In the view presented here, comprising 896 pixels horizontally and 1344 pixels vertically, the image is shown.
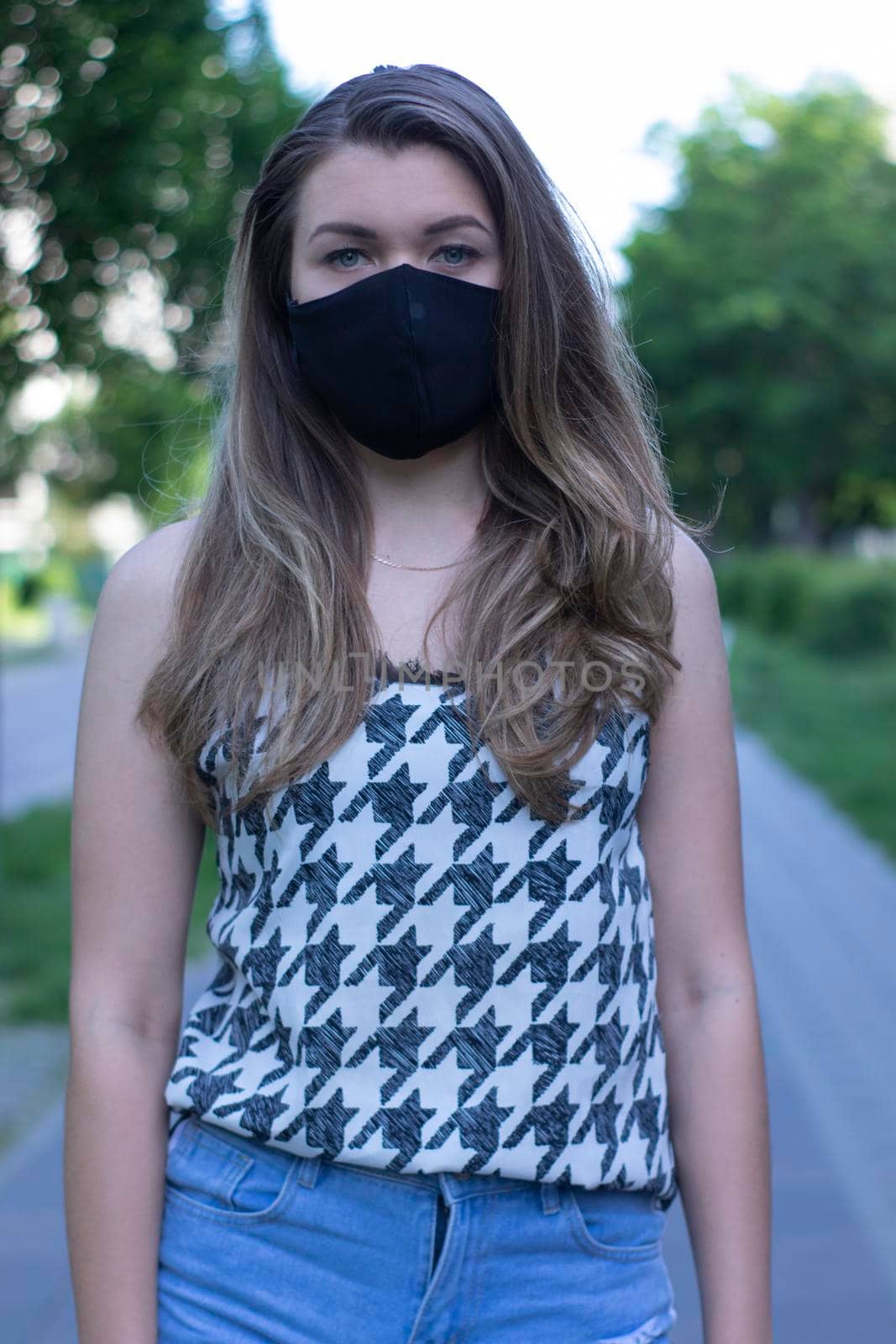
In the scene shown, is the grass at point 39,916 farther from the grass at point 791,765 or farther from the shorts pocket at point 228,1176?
the shorts pocket at point 228,1176

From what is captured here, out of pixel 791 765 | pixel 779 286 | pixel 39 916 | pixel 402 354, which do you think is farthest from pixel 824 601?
pixel 402 354

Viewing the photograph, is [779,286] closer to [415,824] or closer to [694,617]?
[694,617]

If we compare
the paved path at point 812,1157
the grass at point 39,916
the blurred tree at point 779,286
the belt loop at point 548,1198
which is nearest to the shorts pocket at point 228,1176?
the belt loop at point 548,1198

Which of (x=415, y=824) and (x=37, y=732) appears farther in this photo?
(x=37, y=732)

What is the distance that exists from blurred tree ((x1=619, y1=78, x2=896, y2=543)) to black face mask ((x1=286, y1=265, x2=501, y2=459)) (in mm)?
26845

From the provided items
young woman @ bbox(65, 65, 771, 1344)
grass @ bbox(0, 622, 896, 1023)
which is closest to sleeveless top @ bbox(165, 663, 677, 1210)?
young woman @ bbox(65, 65, 771, 1344)

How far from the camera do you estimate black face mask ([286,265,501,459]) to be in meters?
1.61

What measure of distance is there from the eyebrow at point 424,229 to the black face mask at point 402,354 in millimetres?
42

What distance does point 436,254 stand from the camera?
1.62m

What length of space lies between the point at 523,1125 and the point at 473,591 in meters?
0.55

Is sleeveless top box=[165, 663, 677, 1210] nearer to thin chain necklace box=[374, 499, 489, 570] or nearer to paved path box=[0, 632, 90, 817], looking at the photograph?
thin chain necklace box=[374, 499, 489, 570]

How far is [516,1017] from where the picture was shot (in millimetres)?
1465

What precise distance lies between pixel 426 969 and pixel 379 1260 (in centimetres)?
28

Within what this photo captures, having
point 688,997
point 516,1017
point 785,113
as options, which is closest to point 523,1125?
point 516,1017
